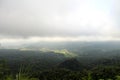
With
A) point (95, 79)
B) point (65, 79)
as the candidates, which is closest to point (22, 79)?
point (95, 79)

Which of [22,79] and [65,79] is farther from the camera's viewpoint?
[65,79]

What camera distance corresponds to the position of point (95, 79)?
584 feet

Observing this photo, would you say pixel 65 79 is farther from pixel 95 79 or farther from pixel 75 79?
pixel 95 79

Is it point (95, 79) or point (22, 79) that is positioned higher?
point (22, 79)

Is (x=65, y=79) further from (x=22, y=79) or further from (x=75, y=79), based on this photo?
(x=22, y=79)

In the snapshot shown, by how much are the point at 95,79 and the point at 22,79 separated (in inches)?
4395

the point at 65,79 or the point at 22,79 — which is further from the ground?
the point at 22,79

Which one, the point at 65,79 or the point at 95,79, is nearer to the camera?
the point at 95,79

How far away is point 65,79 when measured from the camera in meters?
198

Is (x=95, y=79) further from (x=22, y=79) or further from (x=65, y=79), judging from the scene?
(x=22, y=79)

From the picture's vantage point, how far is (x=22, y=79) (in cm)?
7669

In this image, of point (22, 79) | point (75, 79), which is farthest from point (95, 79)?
point (22, 79)

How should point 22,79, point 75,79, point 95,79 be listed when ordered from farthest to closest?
point 75,79 < point 95,79 < point 22,79

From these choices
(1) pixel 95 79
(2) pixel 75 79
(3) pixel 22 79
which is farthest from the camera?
(2) pixel 75 79
